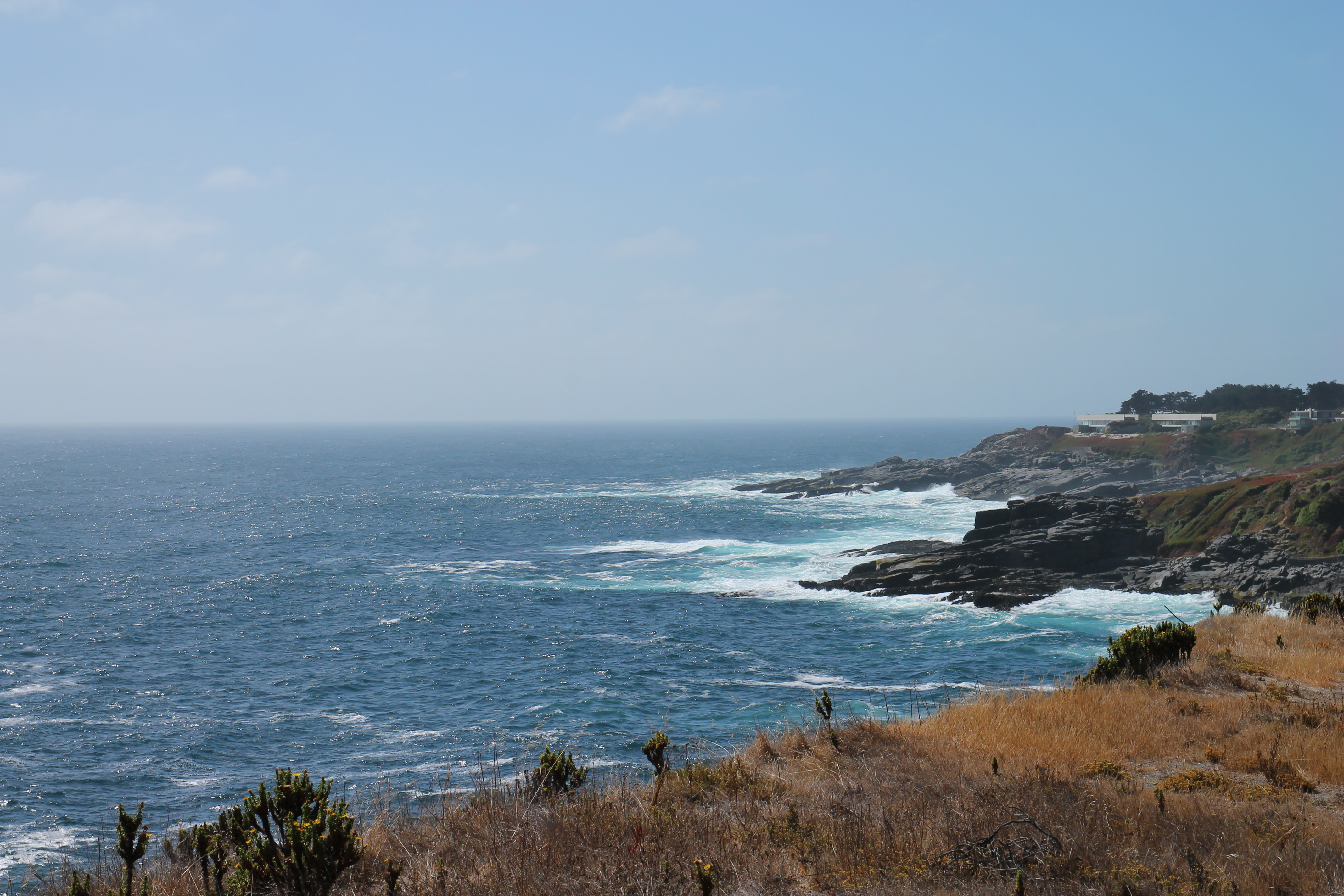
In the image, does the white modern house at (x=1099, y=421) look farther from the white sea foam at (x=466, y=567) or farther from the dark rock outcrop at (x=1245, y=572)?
the white sea foam at (x=466, y=567)

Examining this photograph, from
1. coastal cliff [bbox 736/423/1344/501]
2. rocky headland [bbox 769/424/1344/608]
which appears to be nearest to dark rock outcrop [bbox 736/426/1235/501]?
coastal cliff [bbox 736/423/1344/501]

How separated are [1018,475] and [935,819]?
86.2 metres

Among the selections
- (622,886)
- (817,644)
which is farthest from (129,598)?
(622,886)

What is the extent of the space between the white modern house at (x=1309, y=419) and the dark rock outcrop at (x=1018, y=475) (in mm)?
18391

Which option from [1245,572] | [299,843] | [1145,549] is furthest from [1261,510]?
[299,843]

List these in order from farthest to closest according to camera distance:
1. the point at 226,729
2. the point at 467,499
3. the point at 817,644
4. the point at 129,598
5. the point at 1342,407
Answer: the point at 1342,407, the point at 467,499, the point at 129,598, the point at 817,644, the point at 226,729

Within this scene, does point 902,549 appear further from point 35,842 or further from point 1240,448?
point 1240,448

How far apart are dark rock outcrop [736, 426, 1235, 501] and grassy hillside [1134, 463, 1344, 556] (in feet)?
61.0

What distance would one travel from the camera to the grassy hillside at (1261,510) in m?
41.2

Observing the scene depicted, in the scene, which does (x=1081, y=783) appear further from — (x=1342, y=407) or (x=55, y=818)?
(x=1342, y=407)

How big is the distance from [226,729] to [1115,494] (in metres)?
69.9

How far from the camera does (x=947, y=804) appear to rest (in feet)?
27.9

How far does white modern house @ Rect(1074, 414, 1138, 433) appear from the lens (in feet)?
374

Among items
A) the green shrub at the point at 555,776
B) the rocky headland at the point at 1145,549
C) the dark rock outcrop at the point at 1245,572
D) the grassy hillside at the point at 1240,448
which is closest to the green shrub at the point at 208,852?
the green shrub at the point at 555,776
